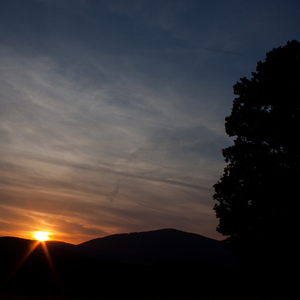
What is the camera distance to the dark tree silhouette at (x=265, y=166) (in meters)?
16.4

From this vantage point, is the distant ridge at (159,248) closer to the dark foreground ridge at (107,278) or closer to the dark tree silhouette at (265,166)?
the dark foreground ridge at (107,278)

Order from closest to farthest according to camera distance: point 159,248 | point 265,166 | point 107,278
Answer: point 265,166 → point 107,278 → point 159,248

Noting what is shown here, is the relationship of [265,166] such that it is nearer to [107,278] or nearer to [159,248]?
[107,278]

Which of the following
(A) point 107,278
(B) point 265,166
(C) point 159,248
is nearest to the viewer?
(B) point 265,166

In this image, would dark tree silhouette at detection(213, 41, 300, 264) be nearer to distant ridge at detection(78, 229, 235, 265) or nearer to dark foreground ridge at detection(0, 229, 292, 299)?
dark foreground ridge at detection(0, 229, 292, 299)

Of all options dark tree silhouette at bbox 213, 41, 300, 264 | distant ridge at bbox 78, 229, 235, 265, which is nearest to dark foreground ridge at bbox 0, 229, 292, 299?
dark tree silhouette at bbox 213, 41, 300, 264

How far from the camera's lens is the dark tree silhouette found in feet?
53.7

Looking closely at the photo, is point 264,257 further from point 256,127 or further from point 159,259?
point 159,259

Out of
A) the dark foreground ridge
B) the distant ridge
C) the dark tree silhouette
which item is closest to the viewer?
the dark tree silhouette

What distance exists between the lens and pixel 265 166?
1736 cm

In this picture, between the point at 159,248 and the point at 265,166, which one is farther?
the point at 159,248

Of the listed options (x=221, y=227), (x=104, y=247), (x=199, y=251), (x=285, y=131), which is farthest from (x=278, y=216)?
(x=104, y=247)

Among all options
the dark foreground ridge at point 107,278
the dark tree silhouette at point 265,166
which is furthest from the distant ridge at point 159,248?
the dark tree silhouette at point 265,166

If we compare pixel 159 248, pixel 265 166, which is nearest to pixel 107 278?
pixel 265 166
